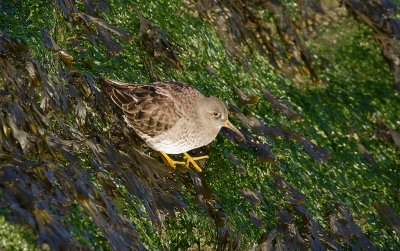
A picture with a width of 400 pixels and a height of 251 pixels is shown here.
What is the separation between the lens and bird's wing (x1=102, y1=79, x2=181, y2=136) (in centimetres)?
591

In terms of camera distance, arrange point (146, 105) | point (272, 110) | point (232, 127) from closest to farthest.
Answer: point (146, 105), point (232, 127), point (272, 110)

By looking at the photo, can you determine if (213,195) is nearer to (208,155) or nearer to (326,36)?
(208,155)

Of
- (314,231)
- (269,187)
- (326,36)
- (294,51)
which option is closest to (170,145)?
(269,187)

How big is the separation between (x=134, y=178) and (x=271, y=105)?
2134mm

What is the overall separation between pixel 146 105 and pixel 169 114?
196 millimetres

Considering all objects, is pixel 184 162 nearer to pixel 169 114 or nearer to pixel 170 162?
pixel 170 162

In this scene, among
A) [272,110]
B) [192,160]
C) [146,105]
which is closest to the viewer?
[146,105]

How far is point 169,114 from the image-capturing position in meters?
6.11

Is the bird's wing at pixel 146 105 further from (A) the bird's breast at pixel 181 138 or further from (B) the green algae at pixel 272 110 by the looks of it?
(B) the green algae at pixel 272 110

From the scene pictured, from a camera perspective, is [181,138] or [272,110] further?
[272,110]

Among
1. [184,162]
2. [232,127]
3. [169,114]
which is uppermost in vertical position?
[169,114]

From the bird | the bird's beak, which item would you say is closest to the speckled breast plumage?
the bird

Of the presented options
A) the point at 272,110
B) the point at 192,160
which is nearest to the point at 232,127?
the point at 192,160

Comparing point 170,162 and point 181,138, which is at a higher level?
point 181,138
